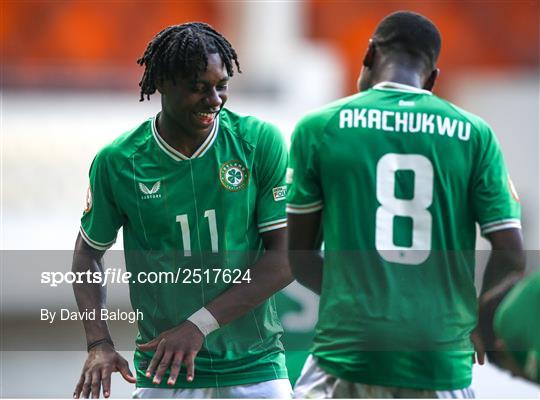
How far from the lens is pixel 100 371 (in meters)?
4.34

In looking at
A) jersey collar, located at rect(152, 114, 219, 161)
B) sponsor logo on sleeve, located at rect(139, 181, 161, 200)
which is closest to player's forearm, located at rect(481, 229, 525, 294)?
jersey collar, located at rect(152, 114, 219, 161)

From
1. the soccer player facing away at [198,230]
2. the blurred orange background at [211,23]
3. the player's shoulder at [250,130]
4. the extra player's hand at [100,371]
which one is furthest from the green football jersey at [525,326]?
the blurred orange background at [211,23]

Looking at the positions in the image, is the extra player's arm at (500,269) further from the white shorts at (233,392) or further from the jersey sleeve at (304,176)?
the white shorts at (233,392)

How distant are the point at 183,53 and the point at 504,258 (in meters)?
1.36

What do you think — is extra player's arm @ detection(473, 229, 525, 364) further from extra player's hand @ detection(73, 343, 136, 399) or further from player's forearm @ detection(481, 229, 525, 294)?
extra player's hand @ detection(73, 343, 136, 399)

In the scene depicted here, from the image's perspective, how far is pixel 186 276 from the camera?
14.4 feet

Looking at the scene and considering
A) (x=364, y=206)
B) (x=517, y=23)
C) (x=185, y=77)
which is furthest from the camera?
(x=517, y=23)

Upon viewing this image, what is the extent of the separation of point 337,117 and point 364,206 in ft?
1.03

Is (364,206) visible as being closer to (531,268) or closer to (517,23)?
(531,268)

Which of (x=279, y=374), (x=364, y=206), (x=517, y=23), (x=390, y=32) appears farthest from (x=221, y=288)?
(x=517, y=23)

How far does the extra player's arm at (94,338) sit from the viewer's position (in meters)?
4.31

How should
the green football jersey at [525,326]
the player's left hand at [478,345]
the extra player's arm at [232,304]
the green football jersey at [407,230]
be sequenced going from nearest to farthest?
1. the green football jersey at [525,326]
2. the green football jersey at [407,230]
3. the player's left hand at [478,345]
4. the extra player's arm at [232,304]

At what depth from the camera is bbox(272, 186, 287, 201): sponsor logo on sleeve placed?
443 centimetres
